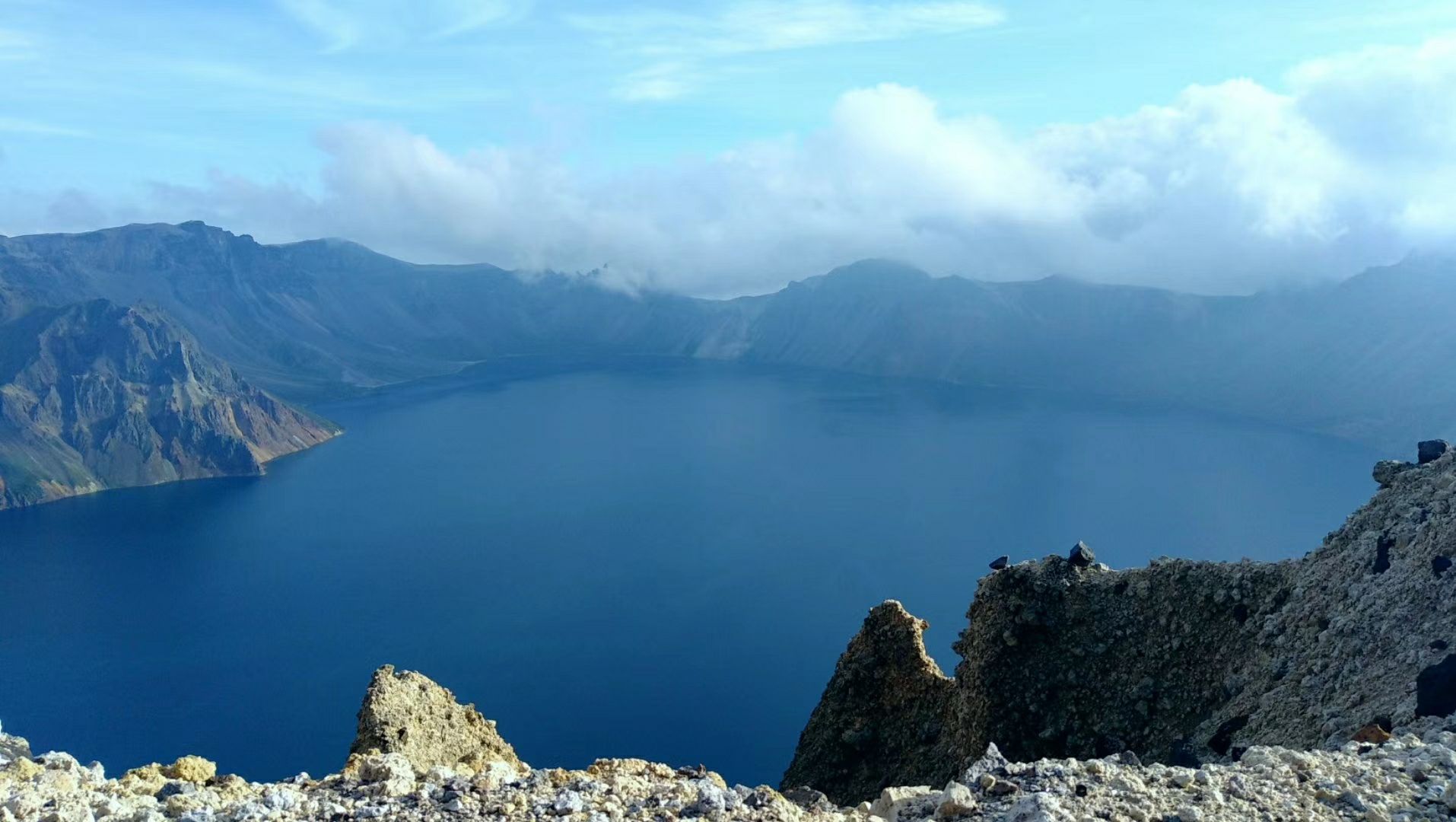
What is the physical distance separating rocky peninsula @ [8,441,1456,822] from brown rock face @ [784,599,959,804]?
7 centimetres

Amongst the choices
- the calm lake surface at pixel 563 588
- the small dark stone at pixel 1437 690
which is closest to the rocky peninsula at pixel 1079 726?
the small dark stone at pixel 1437 690

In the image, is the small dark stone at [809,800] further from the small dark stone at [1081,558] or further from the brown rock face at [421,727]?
the small dark stone at [1081,558]

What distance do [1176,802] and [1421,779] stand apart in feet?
11.7

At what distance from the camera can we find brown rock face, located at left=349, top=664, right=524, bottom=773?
2453cm

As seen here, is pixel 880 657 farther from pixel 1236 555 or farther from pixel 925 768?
pixel 1236 555

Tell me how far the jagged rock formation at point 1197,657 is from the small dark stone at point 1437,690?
3 cm

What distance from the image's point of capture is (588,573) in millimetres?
127562

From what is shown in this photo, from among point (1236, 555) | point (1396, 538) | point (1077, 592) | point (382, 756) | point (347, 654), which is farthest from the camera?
point (1236, 555)

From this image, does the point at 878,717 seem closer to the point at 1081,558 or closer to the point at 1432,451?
the point at 1081,558

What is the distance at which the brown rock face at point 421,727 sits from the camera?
80.5 ft

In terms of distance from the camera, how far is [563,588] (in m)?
122

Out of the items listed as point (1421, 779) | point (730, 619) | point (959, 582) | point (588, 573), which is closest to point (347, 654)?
point (588, 573)

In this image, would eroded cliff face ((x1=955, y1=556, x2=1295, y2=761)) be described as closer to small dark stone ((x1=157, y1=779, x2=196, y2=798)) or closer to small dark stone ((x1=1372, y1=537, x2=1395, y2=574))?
small dark stone ((x1=1372, y1=537, x2=1395, y2=574))

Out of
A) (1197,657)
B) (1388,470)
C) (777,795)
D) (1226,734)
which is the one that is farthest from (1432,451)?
(777,795)
